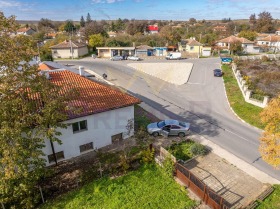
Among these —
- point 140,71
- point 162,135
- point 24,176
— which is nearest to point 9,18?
point 24,176

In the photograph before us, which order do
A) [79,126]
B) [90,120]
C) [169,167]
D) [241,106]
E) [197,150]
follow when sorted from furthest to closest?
[241,106] < [197,150] < [90,120] < [79,126] < [169,167]

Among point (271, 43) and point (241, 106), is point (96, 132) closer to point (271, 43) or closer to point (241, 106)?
point (241, 106)

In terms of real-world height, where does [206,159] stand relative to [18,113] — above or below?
below

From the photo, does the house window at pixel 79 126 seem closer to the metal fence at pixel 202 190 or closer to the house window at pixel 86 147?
the house window at pixel 86 147

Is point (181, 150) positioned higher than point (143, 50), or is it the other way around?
point (143, 50)

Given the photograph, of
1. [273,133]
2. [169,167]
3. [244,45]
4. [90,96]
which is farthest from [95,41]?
[273,133]

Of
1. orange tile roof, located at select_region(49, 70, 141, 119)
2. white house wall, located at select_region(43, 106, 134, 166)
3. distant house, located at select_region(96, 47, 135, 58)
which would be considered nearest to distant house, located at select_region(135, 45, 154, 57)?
distant house, located at select_region(96, 47, 135, 58)

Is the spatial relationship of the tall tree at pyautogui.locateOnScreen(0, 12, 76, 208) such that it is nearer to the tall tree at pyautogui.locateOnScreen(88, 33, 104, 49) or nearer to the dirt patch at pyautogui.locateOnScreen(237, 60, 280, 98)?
the dirt patch at pyautogui.locateOnScreen(237, 60, 280, 98)

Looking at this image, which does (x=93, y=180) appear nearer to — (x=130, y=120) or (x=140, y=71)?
(x=130, y=120)
